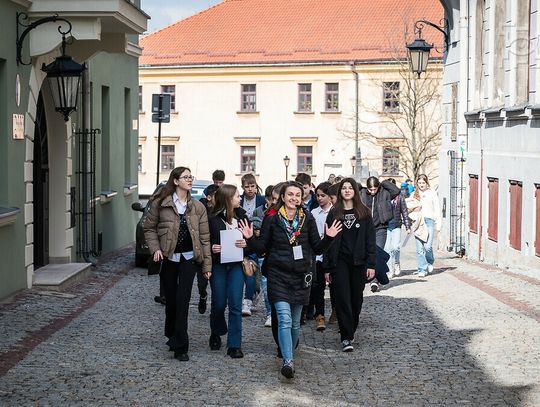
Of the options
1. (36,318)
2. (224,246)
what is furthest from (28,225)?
(224,246)

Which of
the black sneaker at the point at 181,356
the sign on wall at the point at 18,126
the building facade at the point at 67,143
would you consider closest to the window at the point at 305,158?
the building facade at the point at 67,143

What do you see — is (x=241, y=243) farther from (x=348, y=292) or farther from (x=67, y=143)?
(x=67, y=143)

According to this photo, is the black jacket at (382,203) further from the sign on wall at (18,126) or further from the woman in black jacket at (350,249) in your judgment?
the woman in black jacket at (350,249)

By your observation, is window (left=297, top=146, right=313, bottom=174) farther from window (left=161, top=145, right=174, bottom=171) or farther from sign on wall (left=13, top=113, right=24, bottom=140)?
sign on wall (left=13, top=113, right=24, bottom=140)

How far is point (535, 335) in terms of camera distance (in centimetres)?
1282

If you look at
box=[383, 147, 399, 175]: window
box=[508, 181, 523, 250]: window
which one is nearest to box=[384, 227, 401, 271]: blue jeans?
box=[508, 181, 523, 250]: window

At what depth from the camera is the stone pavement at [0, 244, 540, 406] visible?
943 cm

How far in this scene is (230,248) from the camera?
37.7 feet

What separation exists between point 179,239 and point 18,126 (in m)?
5.48

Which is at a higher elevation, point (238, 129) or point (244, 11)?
point (244, 11)

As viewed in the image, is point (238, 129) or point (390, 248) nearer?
point (390, 248)

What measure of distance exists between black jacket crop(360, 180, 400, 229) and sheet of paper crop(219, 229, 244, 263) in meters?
7.39

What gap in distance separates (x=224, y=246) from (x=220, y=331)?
0.91 meters

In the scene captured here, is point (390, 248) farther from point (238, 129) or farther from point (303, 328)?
point (238, 129)
